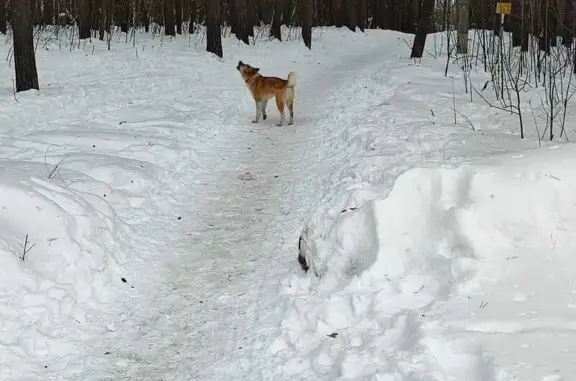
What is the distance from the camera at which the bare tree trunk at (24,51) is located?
10672 millimetres

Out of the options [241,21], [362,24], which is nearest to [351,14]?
[362,24]

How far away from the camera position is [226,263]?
519 cm

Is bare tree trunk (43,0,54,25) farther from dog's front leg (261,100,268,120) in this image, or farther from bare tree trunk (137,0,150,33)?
dog's front leg (261,100,268,120)

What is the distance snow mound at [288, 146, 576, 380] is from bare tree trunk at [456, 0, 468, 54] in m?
11.0

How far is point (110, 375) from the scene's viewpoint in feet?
12.1

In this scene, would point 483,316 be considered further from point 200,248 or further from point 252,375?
point 200,248

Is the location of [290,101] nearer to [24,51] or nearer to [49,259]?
[24,51]

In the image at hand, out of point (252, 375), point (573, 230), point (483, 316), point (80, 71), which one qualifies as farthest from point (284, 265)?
point (80, 71)

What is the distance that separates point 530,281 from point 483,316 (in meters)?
0.56

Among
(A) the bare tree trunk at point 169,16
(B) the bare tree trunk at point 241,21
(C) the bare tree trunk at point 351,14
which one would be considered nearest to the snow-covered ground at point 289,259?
(A) the bare tree trunk at point 169,16

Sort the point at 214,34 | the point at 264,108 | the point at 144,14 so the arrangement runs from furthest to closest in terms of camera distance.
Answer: the point at 144,14 < the point at 214,34 < the point at 264,108

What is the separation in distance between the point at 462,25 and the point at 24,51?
10.6 m

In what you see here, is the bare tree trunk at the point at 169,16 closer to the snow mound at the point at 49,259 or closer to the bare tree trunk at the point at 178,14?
the bare tree trunk at the point at 178,14

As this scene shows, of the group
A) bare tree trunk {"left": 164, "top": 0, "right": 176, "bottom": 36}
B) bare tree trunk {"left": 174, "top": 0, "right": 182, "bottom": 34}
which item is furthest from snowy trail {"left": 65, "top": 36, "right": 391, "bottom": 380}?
bare tree trunk {"left": 174, "top": 0, "right": 182, "bottom": 34}
